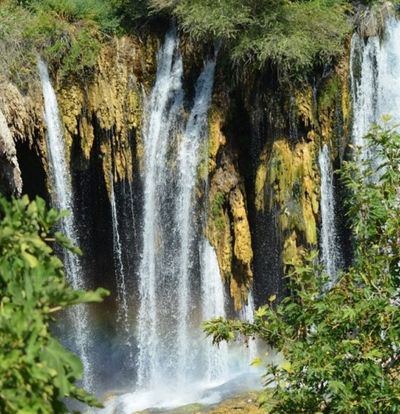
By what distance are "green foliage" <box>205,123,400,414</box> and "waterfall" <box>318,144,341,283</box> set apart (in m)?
6.38

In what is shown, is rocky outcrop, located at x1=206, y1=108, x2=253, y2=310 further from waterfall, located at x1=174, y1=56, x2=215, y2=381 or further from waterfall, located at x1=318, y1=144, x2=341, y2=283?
waterfall, located at x1=318, y1=144, x2=341, y2=283

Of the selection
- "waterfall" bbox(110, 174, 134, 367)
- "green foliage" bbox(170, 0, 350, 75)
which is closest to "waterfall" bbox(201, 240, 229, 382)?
"waterfall" bbox(110, 174, 134, 367)

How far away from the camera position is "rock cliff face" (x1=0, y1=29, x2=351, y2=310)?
35.8ft

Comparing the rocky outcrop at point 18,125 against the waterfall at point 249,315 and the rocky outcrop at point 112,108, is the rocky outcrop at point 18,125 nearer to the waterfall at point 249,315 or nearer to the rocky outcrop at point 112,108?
the rocky outcrop at point 112,108

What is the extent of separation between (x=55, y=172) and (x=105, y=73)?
5.78ft

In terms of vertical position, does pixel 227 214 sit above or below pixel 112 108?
below

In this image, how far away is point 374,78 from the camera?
10.8 m

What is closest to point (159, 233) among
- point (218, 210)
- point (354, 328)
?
point (218, 210)

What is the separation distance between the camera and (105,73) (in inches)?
438

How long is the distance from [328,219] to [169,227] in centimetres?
252

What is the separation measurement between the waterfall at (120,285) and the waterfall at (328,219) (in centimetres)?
325

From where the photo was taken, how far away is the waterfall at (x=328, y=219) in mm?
11078

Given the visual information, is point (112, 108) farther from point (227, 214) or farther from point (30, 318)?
point (30, 318)

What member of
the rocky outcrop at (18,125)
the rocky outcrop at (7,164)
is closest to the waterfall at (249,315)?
the rocky outcrop at (18,125)
